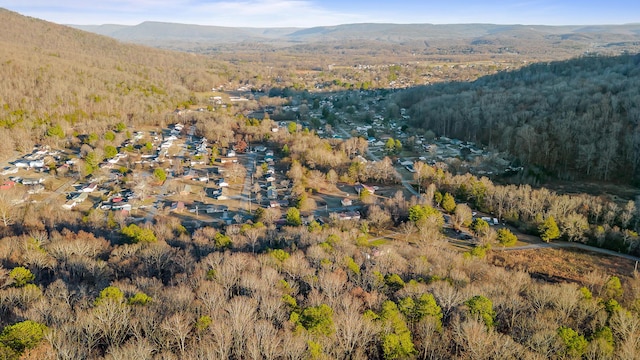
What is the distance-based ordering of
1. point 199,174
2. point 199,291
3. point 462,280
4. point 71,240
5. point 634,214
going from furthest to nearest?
1. point 199,174
2. point 634,214
3. point 71,240
4. point 462,280
5. point 199,291

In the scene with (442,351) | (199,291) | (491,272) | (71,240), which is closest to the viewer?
(442,351)

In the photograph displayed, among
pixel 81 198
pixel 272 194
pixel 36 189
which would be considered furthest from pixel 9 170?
pixel 272 194

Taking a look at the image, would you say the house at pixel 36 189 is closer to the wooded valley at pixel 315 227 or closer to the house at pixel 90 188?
the wooded valley at pixel 315 227

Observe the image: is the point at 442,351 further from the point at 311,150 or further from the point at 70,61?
the point at 70,61

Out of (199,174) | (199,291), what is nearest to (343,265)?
(199,291)

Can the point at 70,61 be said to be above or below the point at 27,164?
above
